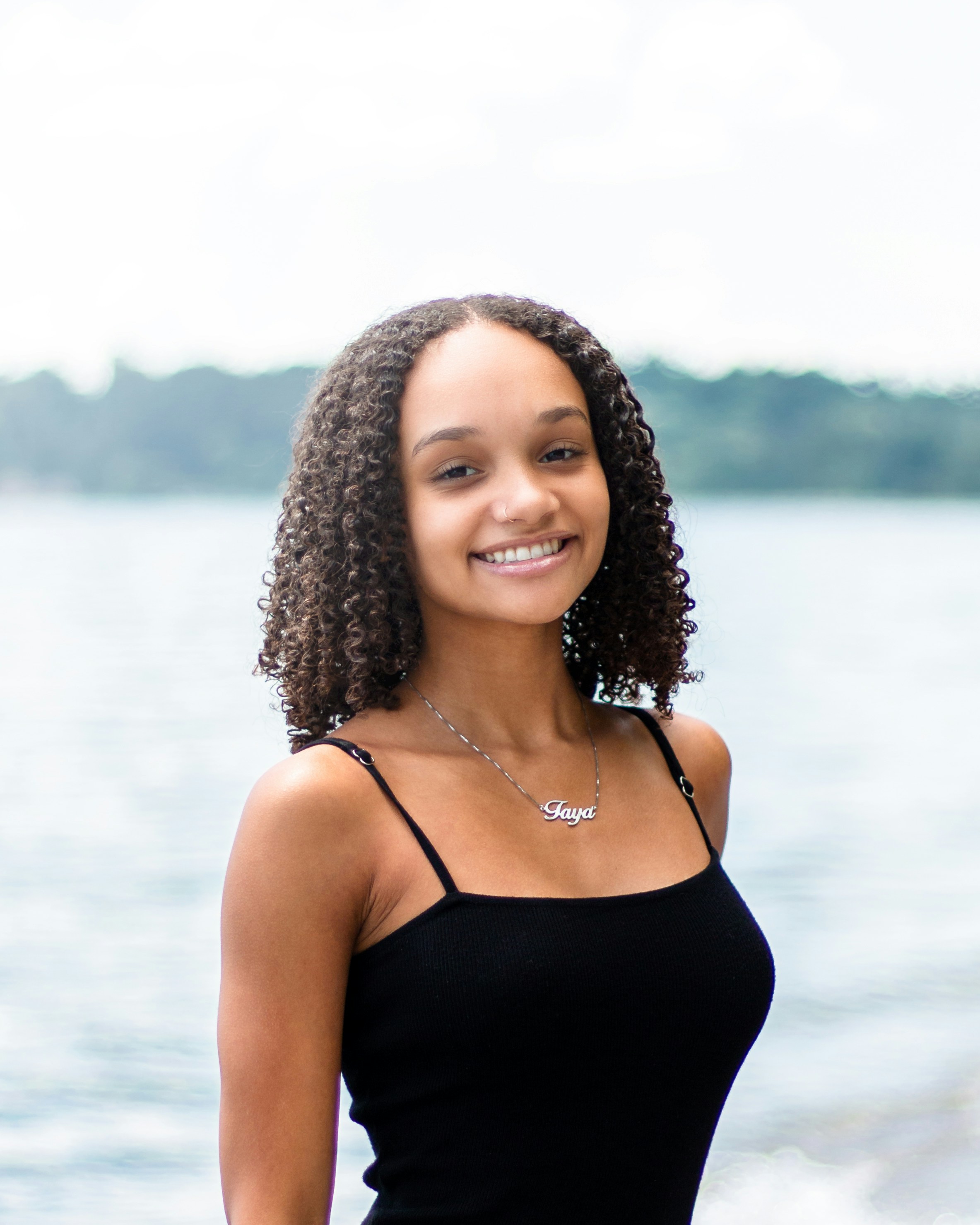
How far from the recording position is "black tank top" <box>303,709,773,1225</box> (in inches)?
49.1

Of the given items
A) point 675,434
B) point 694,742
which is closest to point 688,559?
point 694,742

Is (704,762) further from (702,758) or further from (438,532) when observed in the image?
(438,532)

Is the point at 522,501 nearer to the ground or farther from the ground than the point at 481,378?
nearer to the ground

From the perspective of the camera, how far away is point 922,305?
1861cm

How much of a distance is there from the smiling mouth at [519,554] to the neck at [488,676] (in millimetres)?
109

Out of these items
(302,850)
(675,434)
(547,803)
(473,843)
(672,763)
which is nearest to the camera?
(302,850)

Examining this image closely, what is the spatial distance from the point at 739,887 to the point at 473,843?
291 inches

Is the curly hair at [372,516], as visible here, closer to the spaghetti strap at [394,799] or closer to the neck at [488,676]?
the neck at [488,676]

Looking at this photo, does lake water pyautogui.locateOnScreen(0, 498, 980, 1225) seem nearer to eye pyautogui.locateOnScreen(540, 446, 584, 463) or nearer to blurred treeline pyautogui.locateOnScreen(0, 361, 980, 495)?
eye pyautogui.locateOnScreen(540, 446, 584, 463)

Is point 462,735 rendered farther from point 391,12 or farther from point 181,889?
point 391,12

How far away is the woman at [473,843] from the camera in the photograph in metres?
1.25

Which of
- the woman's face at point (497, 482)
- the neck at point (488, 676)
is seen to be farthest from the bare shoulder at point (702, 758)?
the woman's face at point (497, 482)

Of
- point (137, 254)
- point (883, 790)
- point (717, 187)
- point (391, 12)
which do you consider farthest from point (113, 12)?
point (883, 790)

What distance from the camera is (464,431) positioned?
1383 mm
